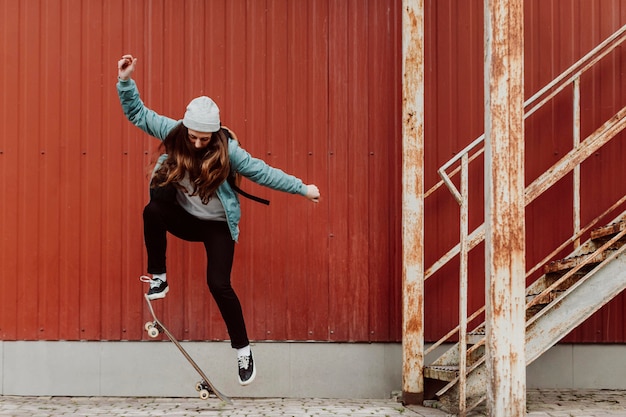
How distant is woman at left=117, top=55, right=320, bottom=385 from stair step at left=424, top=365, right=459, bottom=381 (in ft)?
5.70

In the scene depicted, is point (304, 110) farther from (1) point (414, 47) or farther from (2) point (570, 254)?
(2) point (570, 254)

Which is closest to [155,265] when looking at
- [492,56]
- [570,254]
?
[492,56]

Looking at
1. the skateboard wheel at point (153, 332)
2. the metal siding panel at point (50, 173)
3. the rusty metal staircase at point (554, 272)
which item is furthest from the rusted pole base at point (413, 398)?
the metal siding panel at point (50, 173)

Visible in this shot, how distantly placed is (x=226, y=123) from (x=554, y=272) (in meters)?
3.28

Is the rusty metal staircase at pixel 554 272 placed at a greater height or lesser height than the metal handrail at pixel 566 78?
lesser

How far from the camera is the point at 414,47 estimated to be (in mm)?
8242

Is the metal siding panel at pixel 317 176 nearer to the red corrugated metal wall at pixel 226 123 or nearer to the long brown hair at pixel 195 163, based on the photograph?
the red corrugated metal wall at pixel 226 123

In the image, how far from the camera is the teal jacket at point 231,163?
22.8 feet

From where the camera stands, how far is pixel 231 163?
699cm

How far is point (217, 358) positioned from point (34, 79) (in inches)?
123

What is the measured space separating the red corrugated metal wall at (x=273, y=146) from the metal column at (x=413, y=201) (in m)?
0.55

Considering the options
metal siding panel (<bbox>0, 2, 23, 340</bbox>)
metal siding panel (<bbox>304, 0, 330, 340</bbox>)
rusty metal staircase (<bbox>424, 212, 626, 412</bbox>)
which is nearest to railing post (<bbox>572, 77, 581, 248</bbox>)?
rusty metal staircase (<bbox>424, 212, 626, 412</bbox>)

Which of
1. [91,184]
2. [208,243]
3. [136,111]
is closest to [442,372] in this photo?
[208,243]

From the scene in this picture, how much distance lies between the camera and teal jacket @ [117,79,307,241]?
6941 millimetres
